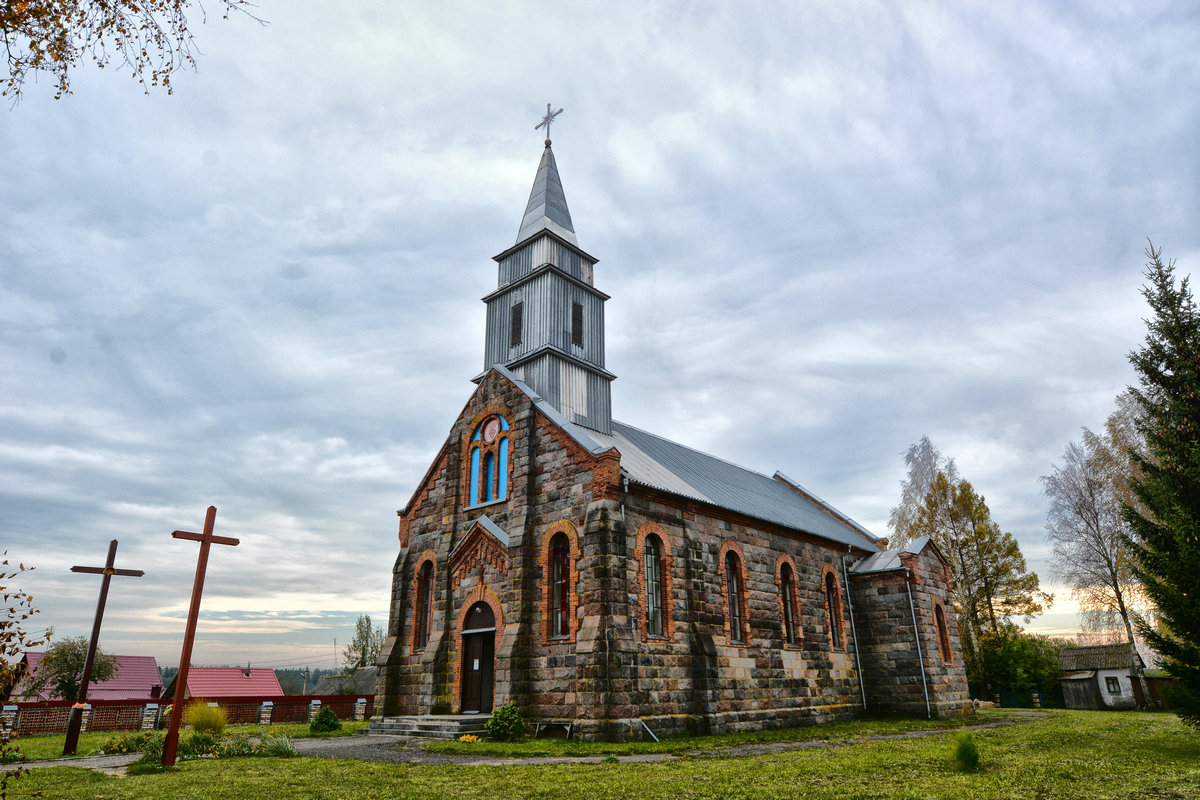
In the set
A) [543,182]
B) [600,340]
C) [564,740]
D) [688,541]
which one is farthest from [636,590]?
[543,182]

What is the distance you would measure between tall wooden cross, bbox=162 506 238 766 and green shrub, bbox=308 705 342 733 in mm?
8463

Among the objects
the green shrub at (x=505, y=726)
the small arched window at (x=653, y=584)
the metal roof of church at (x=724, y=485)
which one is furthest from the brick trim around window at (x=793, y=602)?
the green shrub at (x=505, y=726)

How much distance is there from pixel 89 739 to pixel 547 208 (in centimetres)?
2287

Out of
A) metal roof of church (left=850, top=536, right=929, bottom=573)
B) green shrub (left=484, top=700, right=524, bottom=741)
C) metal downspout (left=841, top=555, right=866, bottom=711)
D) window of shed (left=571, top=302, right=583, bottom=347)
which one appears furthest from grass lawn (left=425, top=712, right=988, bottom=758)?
window of shed (left=571, top=302, right=583, bottom=347)

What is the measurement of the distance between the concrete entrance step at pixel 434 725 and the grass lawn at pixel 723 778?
200 inches

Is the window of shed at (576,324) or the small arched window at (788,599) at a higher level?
the window of shed at (576,324)

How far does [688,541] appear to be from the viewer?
2103cm

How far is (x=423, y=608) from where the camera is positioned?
2389 centimetres

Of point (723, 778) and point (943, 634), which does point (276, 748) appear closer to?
point (723, 778)

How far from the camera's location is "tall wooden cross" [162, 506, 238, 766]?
41.2 feet

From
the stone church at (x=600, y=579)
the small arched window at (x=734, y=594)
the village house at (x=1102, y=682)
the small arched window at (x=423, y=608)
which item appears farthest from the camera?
the village house at (x=1102, y=682)

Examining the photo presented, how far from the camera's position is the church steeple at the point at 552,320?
25031 millimetres

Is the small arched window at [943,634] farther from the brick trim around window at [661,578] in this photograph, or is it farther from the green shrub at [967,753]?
the green shrub at [967,753]

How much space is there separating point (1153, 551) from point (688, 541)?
11001 millimetres
